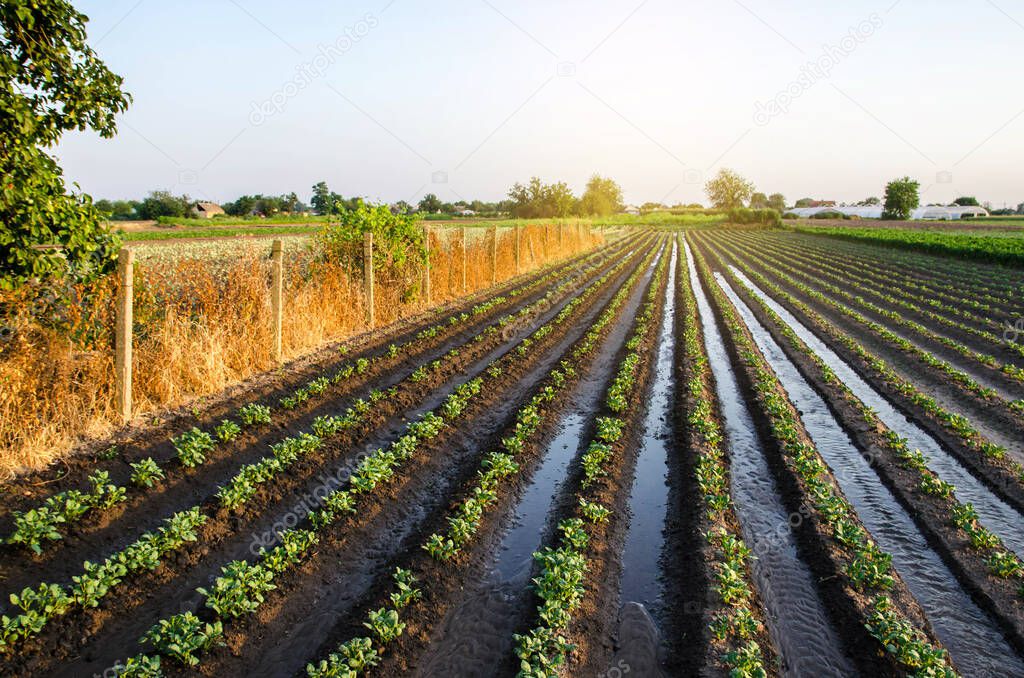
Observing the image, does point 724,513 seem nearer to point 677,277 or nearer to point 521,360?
point 521,360

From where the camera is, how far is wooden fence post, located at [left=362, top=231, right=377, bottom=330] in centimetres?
1377

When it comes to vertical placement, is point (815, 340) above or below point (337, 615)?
above

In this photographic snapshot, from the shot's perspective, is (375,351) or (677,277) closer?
(375,351)

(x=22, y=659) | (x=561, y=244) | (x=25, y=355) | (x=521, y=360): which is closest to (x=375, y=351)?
(x=521, y=360)

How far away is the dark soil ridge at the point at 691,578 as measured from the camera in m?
4.25

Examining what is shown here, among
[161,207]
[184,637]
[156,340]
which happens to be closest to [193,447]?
[156,340]

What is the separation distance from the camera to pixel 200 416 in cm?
799

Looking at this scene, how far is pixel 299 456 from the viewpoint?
6.96m

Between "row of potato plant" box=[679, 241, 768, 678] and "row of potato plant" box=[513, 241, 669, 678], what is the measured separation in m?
1.04

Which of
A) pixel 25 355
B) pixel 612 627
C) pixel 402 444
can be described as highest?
pixel 25 355

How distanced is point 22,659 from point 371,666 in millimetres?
2205

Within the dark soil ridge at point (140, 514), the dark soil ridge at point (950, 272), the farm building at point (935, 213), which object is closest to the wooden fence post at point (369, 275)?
the dark soil ridge at point (140, 514)

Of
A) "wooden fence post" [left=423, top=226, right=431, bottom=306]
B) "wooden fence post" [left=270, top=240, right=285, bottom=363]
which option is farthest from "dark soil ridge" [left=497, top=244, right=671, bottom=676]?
"wooden fence post" [left=423, top=226, right=431, bottom=306]

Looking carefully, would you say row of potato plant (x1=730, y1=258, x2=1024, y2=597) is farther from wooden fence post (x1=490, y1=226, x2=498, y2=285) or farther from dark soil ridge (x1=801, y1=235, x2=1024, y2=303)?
dark soil ridge (x1=801, y1=235, x2=1024, y2=303)
